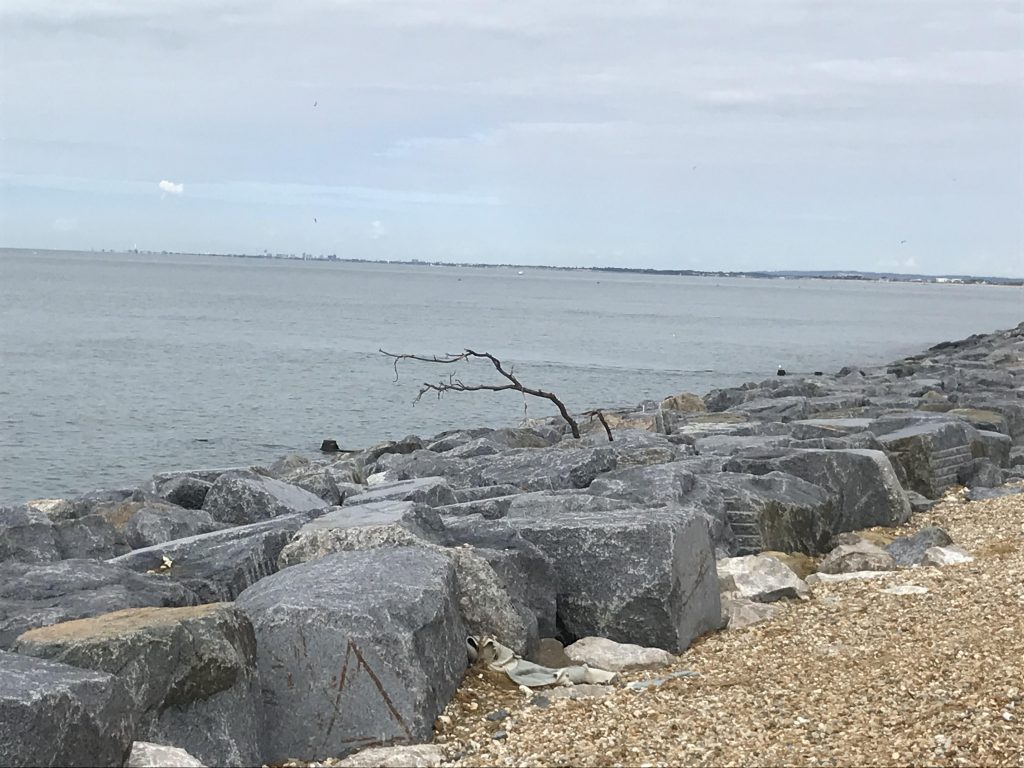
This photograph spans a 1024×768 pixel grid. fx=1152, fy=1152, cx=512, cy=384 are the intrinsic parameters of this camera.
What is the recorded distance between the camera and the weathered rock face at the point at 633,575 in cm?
623

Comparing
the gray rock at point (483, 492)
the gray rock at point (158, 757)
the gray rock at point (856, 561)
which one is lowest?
the gray rock at point (856, 561)

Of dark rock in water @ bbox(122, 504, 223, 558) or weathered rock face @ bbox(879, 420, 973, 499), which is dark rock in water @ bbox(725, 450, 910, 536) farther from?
dark rock in water @ bbox(122, 504, 223, 558)

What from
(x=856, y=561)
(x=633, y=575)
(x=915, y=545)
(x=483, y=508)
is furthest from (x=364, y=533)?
(x=915, y=545)

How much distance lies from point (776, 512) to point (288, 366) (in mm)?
33518

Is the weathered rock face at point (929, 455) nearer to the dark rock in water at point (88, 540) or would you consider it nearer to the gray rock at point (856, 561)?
the gray rock at point (856, 561)

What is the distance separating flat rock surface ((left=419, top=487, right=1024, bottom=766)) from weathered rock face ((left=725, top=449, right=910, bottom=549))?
97.3 inches

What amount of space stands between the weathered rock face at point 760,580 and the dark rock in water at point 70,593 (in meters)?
3.30

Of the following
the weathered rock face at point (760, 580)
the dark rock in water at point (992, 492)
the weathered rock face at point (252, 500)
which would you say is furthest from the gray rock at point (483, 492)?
the dark rock in water at point (992, 492)

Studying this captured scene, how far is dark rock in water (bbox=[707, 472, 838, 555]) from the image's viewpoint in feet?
27.6

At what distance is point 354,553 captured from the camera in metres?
5.76

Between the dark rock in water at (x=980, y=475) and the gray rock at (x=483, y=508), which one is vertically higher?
the gray rock at (x=483, y=508)

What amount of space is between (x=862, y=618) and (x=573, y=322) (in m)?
68.9

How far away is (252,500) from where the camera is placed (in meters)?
9.34

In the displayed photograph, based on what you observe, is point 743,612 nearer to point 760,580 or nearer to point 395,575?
point 760,580
